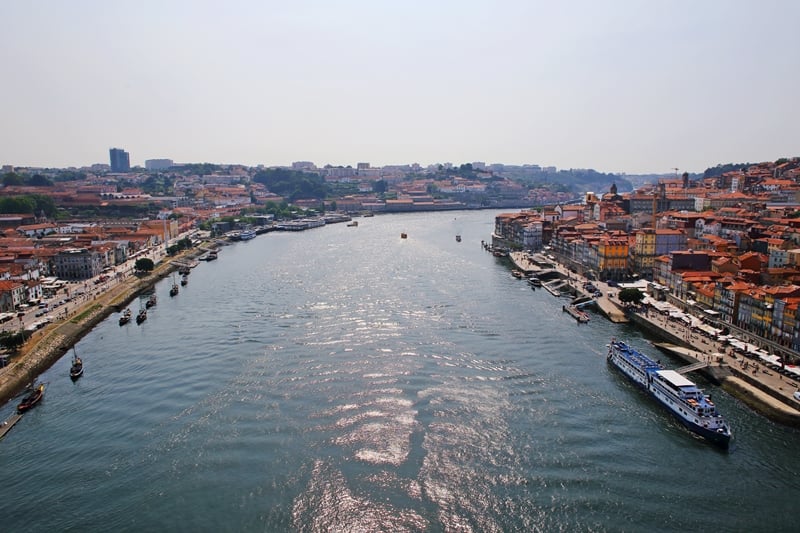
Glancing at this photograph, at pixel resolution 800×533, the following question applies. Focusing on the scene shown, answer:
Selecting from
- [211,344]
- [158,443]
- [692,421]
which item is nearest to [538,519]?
[692,421]

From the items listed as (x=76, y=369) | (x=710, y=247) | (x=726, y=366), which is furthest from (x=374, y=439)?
(x=710, y=247)

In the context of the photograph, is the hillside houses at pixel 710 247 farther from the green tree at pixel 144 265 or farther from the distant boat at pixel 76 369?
the green tree at pixel 144 265

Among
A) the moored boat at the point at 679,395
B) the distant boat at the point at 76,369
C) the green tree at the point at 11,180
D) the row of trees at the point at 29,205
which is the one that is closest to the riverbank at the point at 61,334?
the distant boat at the point at 76,369

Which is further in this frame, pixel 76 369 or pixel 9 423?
pixel 76 369

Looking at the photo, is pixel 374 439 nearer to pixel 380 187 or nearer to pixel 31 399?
pixel 31 399

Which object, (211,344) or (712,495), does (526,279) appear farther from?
(712,495)
